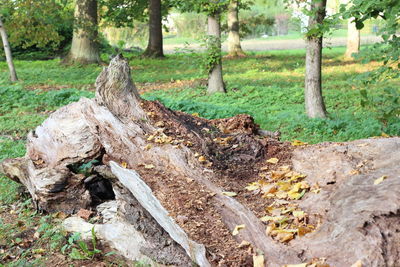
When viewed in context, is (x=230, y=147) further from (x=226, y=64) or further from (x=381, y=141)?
(x=226, y=64)

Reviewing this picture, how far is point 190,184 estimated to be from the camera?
4.41 metres

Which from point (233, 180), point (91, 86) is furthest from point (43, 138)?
point (91, 86)

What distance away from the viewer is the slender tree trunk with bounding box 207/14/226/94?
12445mm

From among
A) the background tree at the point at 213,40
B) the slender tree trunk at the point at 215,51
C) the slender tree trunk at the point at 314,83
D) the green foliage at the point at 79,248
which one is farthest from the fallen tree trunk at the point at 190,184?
the slender tree trunk at the point at 215,51

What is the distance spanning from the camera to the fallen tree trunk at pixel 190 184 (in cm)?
336

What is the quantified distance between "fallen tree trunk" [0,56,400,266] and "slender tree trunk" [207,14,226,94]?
6.80 meters

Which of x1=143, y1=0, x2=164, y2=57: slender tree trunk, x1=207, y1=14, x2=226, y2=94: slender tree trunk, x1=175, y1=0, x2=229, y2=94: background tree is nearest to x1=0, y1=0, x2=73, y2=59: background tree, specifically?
x1=175, y1=0, x2=229, y2=94: background tree

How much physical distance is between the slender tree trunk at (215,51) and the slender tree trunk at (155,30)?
A: 1093 cm

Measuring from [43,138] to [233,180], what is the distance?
258 cm

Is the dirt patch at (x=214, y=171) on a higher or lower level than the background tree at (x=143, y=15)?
lower

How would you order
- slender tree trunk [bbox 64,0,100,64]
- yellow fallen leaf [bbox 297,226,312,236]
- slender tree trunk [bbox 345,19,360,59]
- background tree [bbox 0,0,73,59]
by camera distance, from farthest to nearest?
slender tree trunk [bbox 345,19,360,59] < slender tree trunk [bbox 64,0,100,64] < background tree [bbox 0,0,73,59] < yellow fallen leaf [bbox 297,226,312,236]

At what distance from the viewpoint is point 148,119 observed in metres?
5.56

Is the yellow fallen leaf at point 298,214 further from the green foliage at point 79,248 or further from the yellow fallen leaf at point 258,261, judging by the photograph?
the green foliage at point 79,248

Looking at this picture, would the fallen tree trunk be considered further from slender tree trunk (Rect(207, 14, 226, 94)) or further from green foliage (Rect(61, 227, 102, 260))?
slender tree trunk (Rect(207, 14, 226, 94))
